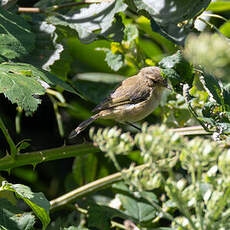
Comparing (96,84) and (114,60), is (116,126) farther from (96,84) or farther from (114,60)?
(96,84)

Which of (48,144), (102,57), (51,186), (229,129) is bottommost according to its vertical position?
(51,186)

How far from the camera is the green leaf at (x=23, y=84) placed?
2.21 m

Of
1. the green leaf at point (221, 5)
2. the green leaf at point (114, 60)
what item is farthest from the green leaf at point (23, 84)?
the green leaf at point (221, 5)

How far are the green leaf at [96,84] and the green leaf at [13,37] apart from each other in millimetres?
942

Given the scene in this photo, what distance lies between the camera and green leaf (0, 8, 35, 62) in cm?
263

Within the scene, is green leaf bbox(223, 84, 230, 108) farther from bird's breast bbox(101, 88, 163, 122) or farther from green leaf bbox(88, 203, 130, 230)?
bird's breast bbox(101, 88, 163, 122)

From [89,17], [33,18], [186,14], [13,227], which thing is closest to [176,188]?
[13,227]

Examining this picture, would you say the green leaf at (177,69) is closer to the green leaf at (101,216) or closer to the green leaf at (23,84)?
the green leaf at (23,84)

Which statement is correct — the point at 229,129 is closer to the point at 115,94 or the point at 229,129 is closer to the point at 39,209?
the point at 39,209

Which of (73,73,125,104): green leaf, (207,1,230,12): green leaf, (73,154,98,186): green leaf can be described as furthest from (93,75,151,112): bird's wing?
(207,1,230,12): green leaf

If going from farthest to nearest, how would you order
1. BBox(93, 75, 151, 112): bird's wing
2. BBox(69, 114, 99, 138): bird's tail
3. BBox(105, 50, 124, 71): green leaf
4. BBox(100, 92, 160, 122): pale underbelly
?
BBox(93, 75, 151, 112): bird's wing → BBox(100, 92, 160, 122): pale underbelly → BBox(69, 114, 99, 138): bird's tail → BBox(105, 50, 124, 71): green leaf

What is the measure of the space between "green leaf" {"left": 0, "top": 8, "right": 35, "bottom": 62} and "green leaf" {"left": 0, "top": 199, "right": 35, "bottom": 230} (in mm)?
901

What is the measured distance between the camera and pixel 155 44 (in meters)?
4.50

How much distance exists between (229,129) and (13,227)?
1141 millimetres
